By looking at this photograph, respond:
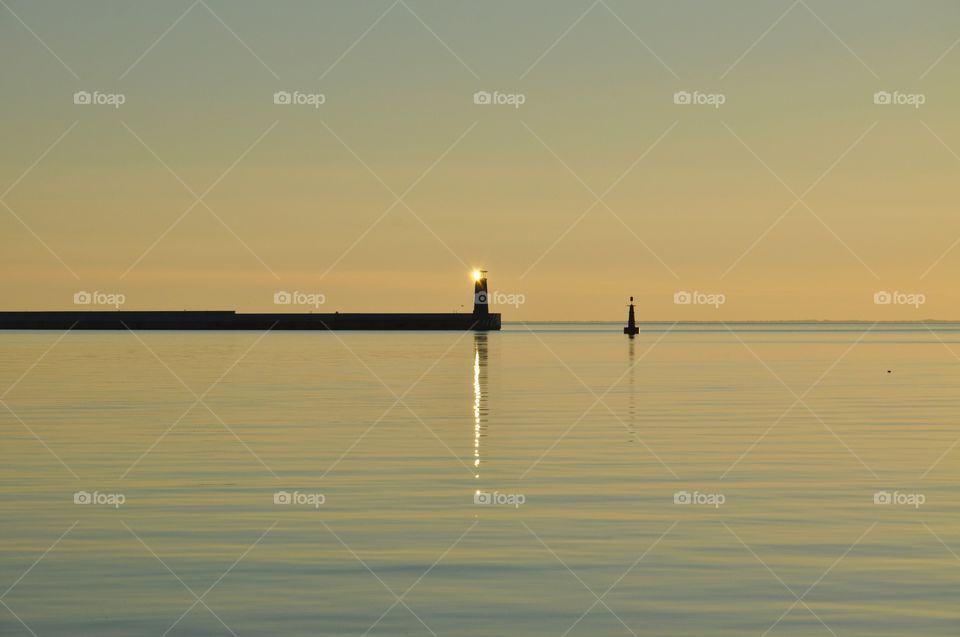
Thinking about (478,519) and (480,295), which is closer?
(478,519)

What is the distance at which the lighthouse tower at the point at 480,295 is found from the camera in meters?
163

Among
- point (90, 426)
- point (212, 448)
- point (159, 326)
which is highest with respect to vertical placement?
point (159, 326)

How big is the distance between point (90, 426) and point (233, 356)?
4779 cm

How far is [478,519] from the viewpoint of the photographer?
17.5 metres

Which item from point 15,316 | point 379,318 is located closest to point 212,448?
point 379,318

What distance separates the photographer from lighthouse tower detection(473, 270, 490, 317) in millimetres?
163375

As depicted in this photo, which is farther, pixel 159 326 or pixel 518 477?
pixel 159 326

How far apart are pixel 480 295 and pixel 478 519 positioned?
15017 centimetres

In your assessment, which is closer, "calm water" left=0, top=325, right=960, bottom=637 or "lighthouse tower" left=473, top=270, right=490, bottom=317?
"calm water" left=0, top=325, right=960, bottom=637

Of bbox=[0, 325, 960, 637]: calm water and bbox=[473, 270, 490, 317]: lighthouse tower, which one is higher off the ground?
bbox=[473, 270, 490, 317]: lighthouse tower

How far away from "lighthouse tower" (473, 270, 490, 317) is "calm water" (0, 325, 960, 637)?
12528cm

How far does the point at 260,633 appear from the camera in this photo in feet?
38.3

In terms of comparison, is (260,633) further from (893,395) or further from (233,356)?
(233,356)

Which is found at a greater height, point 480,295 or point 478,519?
point 480,295
